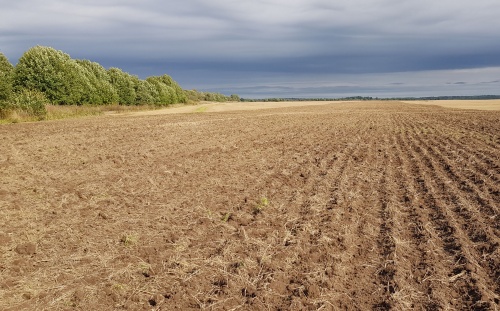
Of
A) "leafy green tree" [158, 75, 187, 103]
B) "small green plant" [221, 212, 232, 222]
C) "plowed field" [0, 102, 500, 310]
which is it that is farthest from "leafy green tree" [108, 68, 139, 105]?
"small green plant" [221, 212, 232, 222]

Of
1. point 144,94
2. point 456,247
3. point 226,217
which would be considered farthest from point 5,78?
point 456,247

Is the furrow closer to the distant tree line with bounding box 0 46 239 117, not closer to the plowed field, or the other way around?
the plowed field

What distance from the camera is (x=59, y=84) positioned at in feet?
141

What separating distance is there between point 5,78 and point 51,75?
7.77 m

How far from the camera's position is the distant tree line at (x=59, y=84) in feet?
→ 117

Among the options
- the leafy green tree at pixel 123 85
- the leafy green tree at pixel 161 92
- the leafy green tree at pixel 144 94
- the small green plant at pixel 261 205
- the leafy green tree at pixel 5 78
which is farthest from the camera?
the leafy green tree at pixel 161 92

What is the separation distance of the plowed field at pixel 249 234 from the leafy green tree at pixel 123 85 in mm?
50395

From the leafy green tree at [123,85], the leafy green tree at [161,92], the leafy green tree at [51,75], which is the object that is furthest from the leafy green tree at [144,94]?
the leafy green tree at [51,75]

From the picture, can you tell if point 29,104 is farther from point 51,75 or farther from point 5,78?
point 51,75

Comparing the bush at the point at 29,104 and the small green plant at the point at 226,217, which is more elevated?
the bush at the point at 29,104

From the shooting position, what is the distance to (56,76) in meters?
42.8

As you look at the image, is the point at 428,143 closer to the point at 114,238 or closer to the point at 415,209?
the point at 415,209

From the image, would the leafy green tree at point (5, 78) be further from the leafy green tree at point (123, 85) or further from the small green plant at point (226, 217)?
the small green plant at point (226, 217)

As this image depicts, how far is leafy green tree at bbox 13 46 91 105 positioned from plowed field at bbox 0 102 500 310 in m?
31.8
